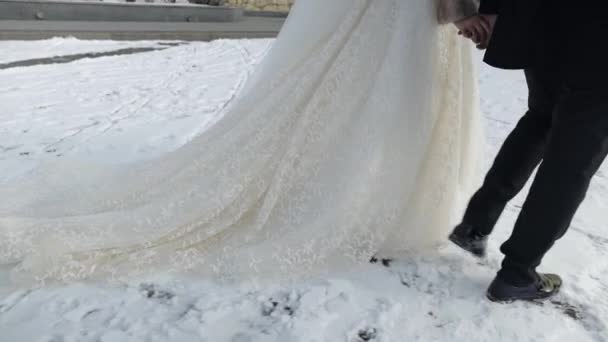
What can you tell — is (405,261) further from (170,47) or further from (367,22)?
(170,47)

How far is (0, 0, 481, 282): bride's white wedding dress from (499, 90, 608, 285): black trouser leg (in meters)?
0.27

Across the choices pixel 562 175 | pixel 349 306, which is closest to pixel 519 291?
pixel 562 175

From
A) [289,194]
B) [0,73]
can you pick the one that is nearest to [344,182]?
[289,194]

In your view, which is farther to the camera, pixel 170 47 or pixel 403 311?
pixel 170 47

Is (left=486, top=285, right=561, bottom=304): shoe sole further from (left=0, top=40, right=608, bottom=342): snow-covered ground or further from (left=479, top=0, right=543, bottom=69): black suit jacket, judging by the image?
(left=479, top=0, right=543, bottom=69): black suit jacket

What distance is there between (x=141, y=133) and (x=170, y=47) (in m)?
2.73

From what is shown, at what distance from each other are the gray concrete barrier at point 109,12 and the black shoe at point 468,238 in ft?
17.6

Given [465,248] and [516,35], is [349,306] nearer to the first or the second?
[465,248]

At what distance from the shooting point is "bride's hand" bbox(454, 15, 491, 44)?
4.14ft

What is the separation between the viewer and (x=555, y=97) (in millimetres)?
1209

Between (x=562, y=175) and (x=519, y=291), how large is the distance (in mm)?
319

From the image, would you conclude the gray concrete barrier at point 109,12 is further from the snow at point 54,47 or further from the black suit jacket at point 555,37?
the black suit jacket at point 555,37

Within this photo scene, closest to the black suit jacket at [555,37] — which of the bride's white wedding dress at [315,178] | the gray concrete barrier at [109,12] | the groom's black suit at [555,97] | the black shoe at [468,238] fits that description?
the groom's black suit at [555,97]

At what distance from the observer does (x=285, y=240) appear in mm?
1379
